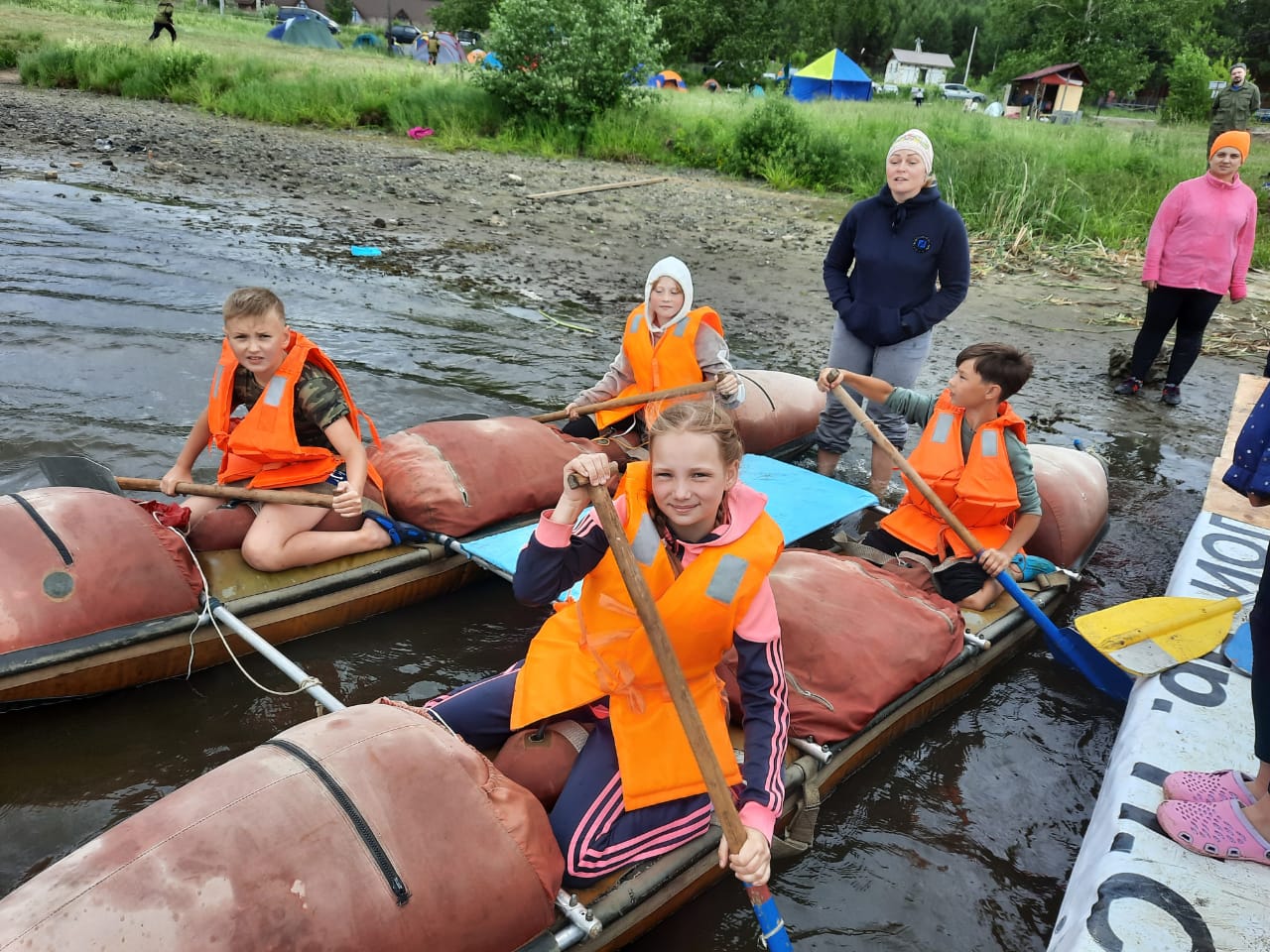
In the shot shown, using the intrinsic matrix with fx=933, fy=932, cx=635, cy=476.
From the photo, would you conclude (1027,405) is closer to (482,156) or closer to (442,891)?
(442,891)

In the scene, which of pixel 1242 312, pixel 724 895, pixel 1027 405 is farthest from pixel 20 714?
pixel 1242 312

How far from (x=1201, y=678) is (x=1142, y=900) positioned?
126 centimetres

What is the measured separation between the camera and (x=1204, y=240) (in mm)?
6738

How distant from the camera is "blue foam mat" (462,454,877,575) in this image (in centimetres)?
407

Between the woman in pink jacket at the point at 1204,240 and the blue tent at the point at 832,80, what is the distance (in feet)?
110

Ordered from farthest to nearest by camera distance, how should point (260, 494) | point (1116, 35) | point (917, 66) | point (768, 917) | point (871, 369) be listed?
point (917, 66)
point (1116, 35)
point (871, 369)
point (260, 494)
point (768, 917)

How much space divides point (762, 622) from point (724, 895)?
996 mm

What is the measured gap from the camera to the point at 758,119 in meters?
16.4

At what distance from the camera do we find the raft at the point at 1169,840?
239cm

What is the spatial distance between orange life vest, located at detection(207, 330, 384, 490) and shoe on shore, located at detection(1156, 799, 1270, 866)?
3.20m

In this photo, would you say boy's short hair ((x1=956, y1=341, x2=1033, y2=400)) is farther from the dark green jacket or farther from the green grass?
the green grass

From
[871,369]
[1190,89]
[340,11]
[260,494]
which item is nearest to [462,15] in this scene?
[340,11]

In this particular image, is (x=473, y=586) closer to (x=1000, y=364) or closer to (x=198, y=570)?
(x=198, y=570)

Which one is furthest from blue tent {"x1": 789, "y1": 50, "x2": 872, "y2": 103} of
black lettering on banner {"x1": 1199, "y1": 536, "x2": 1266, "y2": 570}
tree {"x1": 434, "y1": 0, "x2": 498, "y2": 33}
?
black lettering on banner {"x1": 1199, "y1": 536, "x2": 1266, "y2": 570}
